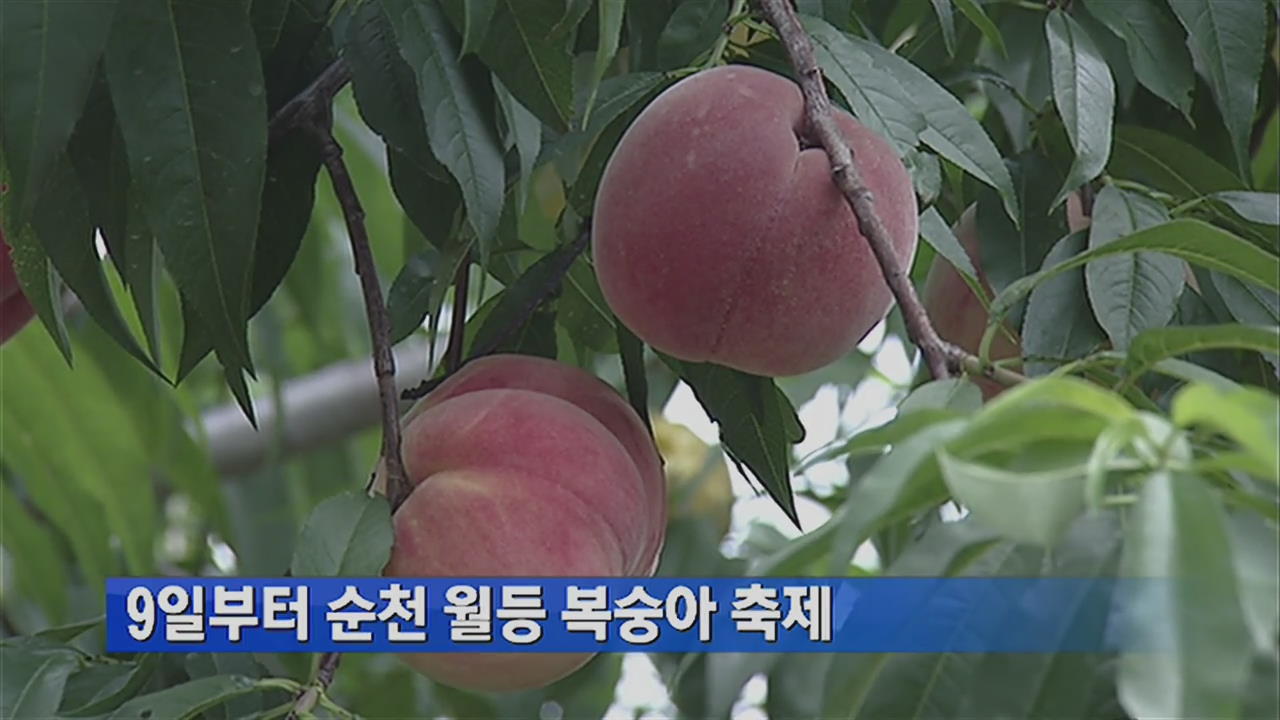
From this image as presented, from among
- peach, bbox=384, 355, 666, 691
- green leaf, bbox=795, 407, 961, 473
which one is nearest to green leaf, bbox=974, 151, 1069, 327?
peach, bbox=384, 355, 666, 691

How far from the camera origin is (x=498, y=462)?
30.1 inches

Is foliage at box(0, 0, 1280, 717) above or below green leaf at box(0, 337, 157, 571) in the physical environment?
above

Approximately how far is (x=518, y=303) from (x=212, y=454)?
1003 millimetres

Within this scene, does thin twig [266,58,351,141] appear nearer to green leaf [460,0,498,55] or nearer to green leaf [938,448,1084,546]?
green leaf [460,0,498,55]

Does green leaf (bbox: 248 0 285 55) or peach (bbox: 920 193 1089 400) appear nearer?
green leaf (bbox: 248 0 285 55)

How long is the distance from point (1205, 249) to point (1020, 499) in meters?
0.23

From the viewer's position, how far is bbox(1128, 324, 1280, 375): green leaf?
0.47m

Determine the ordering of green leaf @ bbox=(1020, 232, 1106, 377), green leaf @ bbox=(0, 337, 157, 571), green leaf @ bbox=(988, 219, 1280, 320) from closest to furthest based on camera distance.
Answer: green leaf @ bbox=(988, 219, 1280, 320) → green leaf @ bbox=(1020, 232, 1106, 377) → green leaf @ bbox=(0, 337, 157, 571)

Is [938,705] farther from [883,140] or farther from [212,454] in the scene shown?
[212,454]

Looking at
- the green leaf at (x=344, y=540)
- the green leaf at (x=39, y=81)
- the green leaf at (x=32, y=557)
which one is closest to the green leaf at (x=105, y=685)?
the green leaf at (x=344, y=540)

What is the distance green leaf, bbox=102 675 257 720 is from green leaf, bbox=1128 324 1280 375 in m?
0.38

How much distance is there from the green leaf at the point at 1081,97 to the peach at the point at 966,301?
0.31ft

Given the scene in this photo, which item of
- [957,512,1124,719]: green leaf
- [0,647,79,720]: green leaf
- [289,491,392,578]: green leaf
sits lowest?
[0,647,79,720]: green leaf

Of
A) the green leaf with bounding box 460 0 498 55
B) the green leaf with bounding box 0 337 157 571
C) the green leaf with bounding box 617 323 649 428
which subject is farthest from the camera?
the green leaf with bounding box 0 337 157 571
